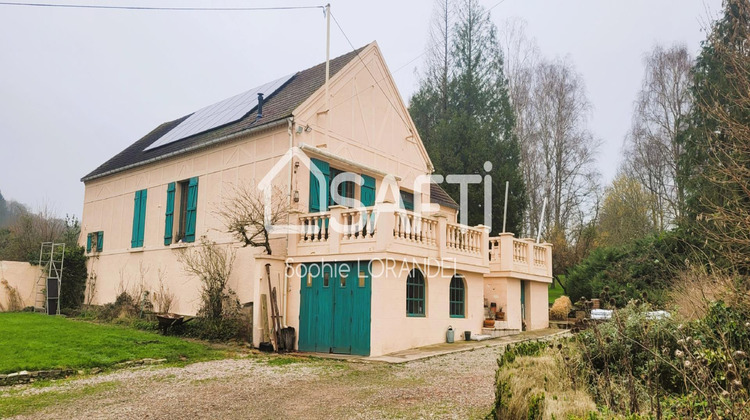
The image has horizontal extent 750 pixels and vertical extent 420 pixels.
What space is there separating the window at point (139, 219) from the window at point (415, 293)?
Answer: 10.4m

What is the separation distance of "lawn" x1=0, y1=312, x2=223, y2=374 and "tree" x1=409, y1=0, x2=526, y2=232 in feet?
56.6

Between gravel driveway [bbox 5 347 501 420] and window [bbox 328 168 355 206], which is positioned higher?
window [bbox 328 168 355 206]

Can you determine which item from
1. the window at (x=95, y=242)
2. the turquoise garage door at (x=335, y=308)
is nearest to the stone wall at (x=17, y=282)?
the window at (x=95, y=242)

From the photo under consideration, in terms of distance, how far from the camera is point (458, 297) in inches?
611

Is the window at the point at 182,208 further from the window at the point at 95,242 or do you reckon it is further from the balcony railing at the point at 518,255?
the balcony railing at the point at 518,255

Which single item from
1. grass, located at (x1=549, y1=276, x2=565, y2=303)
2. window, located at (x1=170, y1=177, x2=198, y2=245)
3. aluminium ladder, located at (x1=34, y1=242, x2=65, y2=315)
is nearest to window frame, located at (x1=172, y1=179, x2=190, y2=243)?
window, located at (x1=170, y1=177, x2=198, y2=245)

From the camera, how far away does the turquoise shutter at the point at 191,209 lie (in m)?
17.2

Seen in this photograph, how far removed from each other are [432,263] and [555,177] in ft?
69.7

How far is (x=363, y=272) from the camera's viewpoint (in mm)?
12867

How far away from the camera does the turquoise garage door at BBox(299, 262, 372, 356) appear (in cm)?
1269

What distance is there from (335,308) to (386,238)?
2.15 meters

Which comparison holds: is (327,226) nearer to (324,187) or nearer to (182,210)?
(324,187)

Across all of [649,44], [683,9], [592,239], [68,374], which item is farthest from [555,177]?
[68,374]

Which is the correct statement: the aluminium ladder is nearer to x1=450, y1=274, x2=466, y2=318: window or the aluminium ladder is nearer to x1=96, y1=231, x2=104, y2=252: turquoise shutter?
x1=96, y1=231, x2=104, y2=252: turquoise shutter
